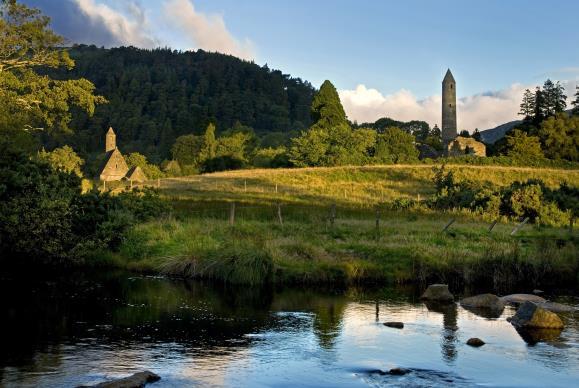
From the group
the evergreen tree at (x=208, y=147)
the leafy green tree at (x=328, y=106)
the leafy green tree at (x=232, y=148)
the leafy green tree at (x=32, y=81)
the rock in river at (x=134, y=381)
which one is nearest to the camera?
the rock in river at (x=134, y=381)

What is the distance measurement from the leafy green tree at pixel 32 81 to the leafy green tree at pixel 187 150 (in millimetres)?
81099

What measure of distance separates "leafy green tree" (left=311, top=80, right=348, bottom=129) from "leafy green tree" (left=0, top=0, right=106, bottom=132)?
6287 cm

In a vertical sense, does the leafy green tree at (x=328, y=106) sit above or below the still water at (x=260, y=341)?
above

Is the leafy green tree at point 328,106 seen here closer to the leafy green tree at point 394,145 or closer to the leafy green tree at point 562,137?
the leafy green tree at point 394,145

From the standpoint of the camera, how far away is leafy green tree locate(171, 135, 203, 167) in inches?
4941

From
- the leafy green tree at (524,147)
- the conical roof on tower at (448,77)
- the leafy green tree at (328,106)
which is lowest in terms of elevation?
the leafy green tree at (524,147)

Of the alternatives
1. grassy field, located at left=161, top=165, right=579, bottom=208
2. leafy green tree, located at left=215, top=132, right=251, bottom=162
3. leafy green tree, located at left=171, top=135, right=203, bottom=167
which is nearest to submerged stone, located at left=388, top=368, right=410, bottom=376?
grassy field, located at left=161, top=165, right=579, bottom=208

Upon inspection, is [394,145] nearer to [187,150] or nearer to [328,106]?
[328,106]

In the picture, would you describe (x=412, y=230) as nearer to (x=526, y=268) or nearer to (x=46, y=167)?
(x=526, y=268)

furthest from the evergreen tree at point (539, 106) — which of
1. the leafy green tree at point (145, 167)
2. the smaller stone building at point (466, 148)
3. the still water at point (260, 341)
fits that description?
the still water at point (260, 341)

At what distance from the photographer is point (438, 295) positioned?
24.0 metres

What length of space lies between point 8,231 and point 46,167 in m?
5.24

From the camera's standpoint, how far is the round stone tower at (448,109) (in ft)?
457

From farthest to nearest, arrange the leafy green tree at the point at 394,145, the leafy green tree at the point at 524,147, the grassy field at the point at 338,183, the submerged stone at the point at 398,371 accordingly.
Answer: the leafy green tree at the point at 394,145, the leafy green tree at the point at 524,147, the grassy field at the point at 338,183, the submerged stone at the point at 398,371
